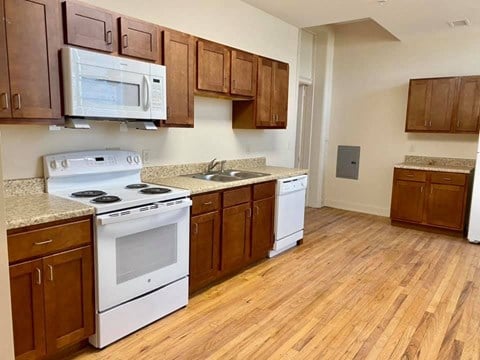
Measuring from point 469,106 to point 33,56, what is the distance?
5.05 m

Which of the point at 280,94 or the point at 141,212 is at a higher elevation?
the point at 280,94

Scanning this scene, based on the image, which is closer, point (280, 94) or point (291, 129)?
point (280, 94)

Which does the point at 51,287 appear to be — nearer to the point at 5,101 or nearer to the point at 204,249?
the point at 5,101

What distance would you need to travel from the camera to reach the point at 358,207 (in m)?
6.37

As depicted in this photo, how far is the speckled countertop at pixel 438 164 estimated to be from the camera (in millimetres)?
4998

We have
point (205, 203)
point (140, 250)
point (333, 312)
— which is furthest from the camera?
point (205, 203)

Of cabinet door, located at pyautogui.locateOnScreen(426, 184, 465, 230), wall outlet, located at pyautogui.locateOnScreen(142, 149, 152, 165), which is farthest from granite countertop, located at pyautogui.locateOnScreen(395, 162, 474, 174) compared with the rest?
wall outlet, located at pyautogui.locateOnScreen(142, 149, 152, 165)

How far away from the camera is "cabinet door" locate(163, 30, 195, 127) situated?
9.90 ft

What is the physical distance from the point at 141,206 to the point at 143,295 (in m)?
0.63

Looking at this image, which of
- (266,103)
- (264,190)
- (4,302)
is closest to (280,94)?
(266,103)

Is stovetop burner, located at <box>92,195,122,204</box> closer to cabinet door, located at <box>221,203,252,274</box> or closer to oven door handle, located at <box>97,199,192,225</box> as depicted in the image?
oven door handle, located at <box>97,199,192,225</box>

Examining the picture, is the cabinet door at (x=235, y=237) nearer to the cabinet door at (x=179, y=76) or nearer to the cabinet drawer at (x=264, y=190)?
the cabinet drawer at (x=264, y=190)

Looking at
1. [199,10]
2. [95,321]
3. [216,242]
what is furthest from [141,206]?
[199,10]

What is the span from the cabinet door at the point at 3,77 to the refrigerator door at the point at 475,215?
191 inches
